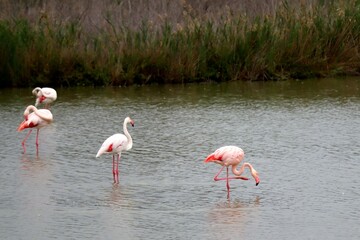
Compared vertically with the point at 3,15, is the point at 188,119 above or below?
below

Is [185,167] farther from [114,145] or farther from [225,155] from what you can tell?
[225,155]

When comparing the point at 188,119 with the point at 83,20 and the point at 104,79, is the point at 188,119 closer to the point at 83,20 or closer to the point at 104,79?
the point at 104,79

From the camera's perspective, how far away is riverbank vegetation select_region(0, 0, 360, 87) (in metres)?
14.7

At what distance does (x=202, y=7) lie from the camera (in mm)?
18703

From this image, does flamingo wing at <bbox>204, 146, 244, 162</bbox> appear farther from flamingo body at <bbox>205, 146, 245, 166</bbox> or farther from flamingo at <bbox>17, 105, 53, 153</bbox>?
flamingo at <bbox>17, 105, 53, 153</bbox>

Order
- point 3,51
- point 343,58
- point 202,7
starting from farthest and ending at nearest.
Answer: point 202,7 → point 343,58 → point 3,51

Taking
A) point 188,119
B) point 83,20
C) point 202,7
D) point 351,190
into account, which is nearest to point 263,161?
point 351,190

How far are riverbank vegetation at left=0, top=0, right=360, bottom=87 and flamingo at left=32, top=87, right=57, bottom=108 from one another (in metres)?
1.86

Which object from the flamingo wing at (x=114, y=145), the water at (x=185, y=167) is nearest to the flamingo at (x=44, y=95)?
the water at (x=185, y=167)

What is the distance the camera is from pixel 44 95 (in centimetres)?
1268

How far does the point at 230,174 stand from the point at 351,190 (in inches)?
53.0

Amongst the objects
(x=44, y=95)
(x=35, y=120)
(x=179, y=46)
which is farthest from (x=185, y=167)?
(x=179, y=46)

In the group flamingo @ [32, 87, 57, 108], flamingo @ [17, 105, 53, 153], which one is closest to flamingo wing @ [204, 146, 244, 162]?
flamingo @ [17, 105, 53, 153]

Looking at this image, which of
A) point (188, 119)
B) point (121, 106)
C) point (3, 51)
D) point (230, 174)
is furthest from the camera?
point (3, 51)
